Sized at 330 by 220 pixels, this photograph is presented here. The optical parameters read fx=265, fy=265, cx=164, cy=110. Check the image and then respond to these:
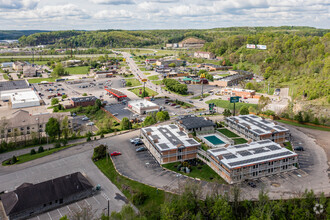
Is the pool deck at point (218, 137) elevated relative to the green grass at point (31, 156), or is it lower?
elevated

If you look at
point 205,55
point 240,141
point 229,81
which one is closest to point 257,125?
point 240,141

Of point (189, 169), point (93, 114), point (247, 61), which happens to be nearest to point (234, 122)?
point (189, 169)

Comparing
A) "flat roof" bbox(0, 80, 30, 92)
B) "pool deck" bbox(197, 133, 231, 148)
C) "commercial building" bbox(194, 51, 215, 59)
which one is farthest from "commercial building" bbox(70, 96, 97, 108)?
"commercial building" bbox(194, 51, 215, 59)

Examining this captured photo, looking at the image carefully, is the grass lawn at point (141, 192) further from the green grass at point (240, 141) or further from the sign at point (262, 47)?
the sign at point (262, 47)

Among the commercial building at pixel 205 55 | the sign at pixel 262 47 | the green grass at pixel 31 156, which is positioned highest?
the sign at pixel 262 47

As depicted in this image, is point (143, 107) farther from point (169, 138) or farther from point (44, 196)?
point (44, 196)

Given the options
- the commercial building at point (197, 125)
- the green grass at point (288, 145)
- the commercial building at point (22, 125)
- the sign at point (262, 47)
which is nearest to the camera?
the green grass at point (288, 145)

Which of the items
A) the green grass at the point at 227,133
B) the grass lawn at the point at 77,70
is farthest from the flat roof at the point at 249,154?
the grass lawn at the point at 77,70
